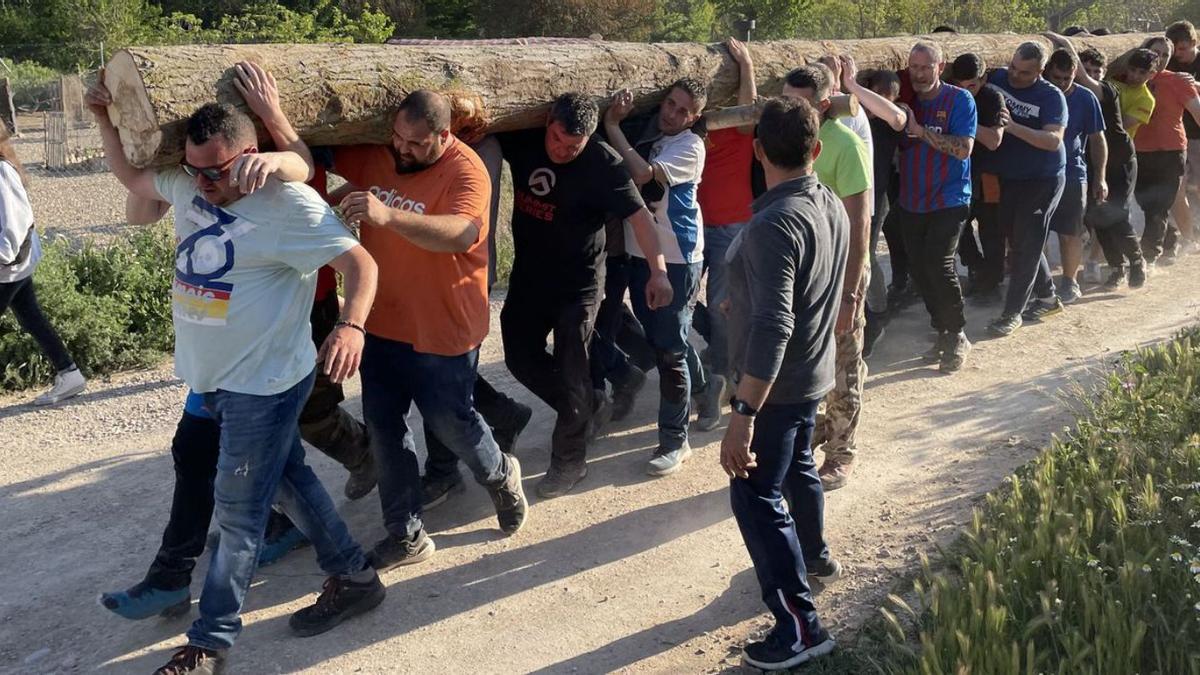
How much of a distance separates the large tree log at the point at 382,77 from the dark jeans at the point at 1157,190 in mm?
3807

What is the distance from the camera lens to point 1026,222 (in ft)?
25.2

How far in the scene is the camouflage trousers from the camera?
17.5ft

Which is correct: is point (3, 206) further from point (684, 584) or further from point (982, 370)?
point (982, 370)

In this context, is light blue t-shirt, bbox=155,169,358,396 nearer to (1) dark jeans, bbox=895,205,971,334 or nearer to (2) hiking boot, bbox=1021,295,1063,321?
(1) dark jeans, bbox=895,205,971,334

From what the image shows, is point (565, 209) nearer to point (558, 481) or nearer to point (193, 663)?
point (558, 481)

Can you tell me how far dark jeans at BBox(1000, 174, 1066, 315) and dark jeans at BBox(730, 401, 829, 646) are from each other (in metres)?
4.36

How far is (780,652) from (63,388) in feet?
16.1

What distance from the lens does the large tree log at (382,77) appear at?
13.1 ft

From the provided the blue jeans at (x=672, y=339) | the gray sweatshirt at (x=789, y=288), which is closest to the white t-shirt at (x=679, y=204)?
the blue jeans at (x=672, y=339)

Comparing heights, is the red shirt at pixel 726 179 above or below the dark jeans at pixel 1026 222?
above

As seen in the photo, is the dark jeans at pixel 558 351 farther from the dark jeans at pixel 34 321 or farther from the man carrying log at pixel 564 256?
the dark jeans at pixel 34 321

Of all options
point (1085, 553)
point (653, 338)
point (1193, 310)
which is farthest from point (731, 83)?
point (1193, 310)

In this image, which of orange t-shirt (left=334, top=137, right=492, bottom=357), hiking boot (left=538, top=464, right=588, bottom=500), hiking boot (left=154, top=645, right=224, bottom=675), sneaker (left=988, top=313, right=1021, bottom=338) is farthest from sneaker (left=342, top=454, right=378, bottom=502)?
sneaker (left=988, top=313, right=1021, bottom=338)

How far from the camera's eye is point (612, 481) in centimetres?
561
